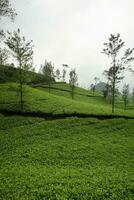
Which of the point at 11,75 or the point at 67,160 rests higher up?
the point at 11,75

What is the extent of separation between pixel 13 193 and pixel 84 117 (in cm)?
3145

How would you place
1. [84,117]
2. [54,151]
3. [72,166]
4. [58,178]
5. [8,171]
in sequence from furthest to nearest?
[84,117] → [54,151] → [72,166] → [8,171] → [58,178]

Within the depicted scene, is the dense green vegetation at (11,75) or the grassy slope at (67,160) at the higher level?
the dense green vegetation at (11,75)

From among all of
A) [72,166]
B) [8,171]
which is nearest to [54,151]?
[72,166]

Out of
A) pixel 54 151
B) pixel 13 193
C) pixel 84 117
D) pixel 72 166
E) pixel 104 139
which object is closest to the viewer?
pixel 13 193

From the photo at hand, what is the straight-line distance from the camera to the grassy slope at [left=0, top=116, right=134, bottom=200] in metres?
20.2

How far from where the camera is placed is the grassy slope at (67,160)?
20172 mm

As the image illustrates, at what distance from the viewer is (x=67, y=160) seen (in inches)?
1118

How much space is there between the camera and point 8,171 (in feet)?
79.9

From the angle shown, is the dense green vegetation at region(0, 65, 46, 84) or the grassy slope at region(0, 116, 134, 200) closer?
the grassy slope at region(0, 116, 134, 200)

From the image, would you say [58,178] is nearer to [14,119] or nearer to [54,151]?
[54,151]

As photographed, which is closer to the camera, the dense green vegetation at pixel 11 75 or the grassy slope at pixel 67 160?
the grassy slope at pixel 67 160

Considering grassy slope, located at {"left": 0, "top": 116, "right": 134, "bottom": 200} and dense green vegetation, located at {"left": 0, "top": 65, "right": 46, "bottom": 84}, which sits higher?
dense green vegetation, located at {"left": 0, "top": 65, "right": 46, "bottom": 84}

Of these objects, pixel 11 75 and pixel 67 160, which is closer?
pixel 67 160
